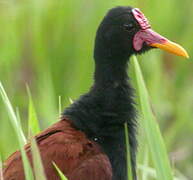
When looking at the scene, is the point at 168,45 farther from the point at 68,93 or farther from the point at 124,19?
the point at 68,93

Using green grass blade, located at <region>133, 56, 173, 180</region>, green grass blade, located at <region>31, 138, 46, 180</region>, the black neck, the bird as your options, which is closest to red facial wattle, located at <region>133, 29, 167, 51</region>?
the bird

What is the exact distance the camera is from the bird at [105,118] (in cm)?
456

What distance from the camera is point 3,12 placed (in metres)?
8.55

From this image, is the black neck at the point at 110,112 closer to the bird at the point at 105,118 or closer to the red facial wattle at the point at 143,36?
the bird at the point at 105,118

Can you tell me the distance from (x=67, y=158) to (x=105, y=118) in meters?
0.46

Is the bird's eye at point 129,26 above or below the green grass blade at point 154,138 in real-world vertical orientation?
above

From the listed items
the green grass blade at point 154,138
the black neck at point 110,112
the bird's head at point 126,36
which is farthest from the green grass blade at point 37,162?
the bird's head at point 126,36

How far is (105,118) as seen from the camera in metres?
4.92

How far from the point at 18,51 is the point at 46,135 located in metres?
3.82

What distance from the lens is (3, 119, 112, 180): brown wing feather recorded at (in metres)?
4.50

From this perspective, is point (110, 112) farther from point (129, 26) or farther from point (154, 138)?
point (154, 138)

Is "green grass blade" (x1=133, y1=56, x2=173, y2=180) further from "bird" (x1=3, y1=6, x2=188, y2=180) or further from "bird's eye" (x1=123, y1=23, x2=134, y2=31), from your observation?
"bird's eye" (x1=123, y1=23, x2=134, y2=31)

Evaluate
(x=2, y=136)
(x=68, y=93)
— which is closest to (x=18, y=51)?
(x=68, y=93)

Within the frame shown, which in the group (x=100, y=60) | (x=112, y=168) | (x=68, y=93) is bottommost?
(x=68, y=93)
